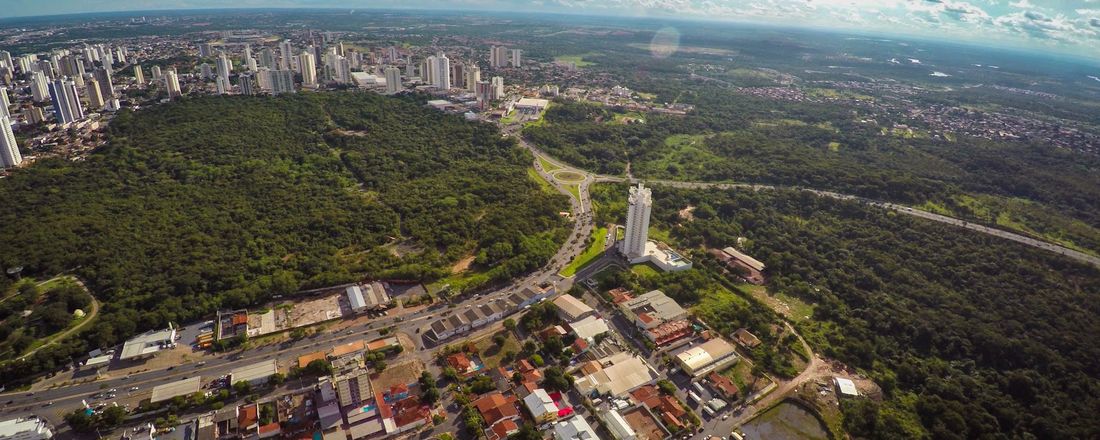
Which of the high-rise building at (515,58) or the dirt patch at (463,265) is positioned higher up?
the high-rise building at (515,58)

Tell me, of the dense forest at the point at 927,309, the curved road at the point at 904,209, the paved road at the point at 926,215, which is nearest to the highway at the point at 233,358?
the dense forest at the point at 927,309

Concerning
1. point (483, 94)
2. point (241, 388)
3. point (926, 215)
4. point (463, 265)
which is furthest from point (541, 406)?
point (483, 94)

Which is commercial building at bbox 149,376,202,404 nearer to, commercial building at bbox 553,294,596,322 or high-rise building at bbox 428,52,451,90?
commercial building at bbox 553,294,596,322

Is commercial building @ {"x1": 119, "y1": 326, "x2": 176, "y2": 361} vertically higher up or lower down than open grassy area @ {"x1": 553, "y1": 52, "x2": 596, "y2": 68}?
lower down

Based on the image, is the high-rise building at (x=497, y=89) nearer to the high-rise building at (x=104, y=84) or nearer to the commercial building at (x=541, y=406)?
the high-rise building at (x=104, y=84)

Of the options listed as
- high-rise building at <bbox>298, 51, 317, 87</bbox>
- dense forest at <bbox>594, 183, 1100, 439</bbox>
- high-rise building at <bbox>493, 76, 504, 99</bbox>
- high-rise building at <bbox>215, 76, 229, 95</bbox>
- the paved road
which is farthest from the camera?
high-rise building at <bbox>493, 76, 504, 99</bbox>

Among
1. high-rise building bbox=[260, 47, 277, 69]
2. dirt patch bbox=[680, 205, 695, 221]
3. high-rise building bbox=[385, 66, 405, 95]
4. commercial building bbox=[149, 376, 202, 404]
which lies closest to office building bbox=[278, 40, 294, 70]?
high-rise building bbox=[260, 47, 277, 69]

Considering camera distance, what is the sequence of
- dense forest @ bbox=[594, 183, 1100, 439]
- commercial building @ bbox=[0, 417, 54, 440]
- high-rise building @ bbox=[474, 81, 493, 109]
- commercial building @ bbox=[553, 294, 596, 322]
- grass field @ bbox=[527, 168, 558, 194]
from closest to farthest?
commercial building @ bbox=[0, 417, 54, 440], dense forest @ bbox=[594, 183, 1100, 439], commercial building @ bbox=[553, 294, 596, 322], grass field @ bbox=[527, 168, 558, 194], high-rise building @ bbox=[474, 81, 493, 109]

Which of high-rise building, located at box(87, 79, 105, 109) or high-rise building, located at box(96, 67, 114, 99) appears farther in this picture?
high-rise building, located at box(96, 67, 114, 99)
